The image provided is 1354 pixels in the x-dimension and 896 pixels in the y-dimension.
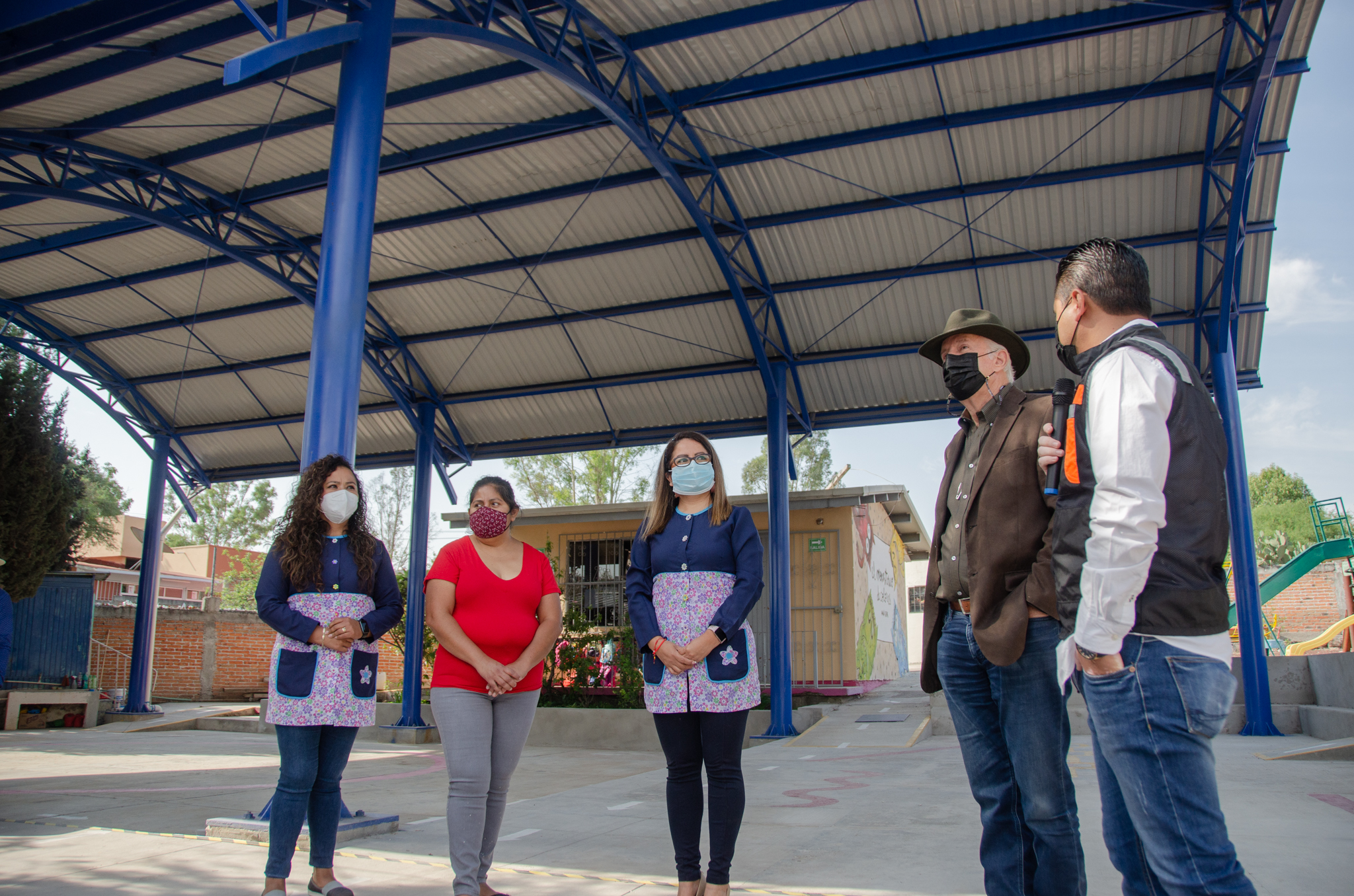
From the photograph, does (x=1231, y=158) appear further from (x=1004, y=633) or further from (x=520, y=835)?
(x=520, y=835)

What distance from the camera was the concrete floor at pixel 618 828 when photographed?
3.62 metres

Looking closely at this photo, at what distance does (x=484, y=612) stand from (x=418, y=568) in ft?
40.7

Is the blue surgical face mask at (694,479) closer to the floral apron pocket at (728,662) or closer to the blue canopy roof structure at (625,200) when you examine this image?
the floral apron pocket at (728,662)

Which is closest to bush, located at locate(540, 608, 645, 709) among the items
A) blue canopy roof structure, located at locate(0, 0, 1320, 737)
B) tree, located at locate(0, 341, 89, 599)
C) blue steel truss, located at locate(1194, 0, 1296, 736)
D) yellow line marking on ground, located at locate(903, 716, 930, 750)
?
blue canopy roof structure, located at locate(0, 0, 1320, 737)

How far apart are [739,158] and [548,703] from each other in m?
9.16

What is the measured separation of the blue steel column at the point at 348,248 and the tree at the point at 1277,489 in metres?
62.7

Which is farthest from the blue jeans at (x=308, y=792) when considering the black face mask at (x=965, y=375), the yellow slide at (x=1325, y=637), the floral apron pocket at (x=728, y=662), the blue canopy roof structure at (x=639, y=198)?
the yellow slide at (x=1325, y=637)

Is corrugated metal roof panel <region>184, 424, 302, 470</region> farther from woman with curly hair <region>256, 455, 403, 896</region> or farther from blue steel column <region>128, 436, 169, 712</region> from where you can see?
woman with curly hair <region>256, 455, 403, 896</region>

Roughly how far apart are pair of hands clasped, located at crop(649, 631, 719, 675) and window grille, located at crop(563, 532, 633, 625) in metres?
14.2

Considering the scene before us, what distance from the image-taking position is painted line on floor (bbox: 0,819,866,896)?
339 centimetres

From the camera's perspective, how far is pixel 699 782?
3303 mm

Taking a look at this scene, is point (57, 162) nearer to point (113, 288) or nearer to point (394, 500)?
point (113, 288)

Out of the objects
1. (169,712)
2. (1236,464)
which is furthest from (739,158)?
(169,712)

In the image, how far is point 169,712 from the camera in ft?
59.4
